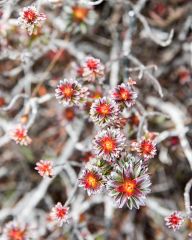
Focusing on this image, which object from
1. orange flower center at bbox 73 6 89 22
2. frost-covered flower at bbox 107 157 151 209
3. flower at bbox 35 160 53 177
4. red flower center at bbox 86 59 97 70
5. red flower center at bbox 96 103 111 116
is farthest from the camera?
orange flower center at bbox 73 6 89 22

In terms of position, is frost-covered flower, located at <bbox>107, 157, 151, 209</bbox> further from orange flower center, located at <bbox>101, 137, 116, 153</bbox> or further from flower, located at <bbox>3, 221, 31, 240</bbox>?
flower, located at <bbox>3, 221, 31, 240</bbox>

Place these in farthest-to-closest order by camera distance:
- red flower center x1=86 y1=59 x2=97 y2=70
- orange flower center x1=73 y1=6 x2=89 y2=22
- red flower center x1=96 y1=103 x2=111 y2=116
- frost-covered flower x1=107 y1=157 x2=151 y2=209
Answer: orange flower center x1=73 y1=6 x2=89 y2=22, red flower center x1=86 y1=59 x2=97 y2=70, red flower center x1=96 y1=103 x2=111 y2=116, frost-covered flower x1=107 y1=157 x2=151 y2=209

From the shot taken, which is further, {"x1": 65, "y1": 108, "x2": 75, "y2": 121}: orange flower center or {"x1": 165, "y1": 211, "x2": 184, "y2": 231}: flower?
{"x1": 65, "y1": 108, "x2": 75, "y2": 121}: orange flower center

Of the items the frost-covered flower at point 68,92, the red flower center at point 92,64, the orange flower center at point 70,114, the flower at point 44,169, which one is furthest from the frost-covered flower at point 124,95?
the orange flower center at point 70,114

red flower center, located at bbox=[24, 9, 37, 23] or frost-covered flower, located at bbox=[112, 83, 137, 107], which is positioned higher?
red flower center, located at bbox=[24, 9, 37, 23]

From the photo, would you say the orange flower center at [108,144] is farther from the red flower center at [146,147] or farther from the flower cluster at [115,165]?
the red flower center at [146,147]

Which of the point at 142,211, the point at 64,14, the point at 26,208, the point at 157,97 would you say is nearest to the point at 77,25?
the point at 64,14

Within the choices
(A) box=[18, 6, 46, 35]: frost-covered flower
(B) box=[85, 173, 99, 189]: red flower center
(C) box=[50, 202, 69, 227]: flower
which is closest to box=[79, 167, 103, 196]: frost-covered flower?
(B) box=[85, 173, 99, 189]: red flower center
